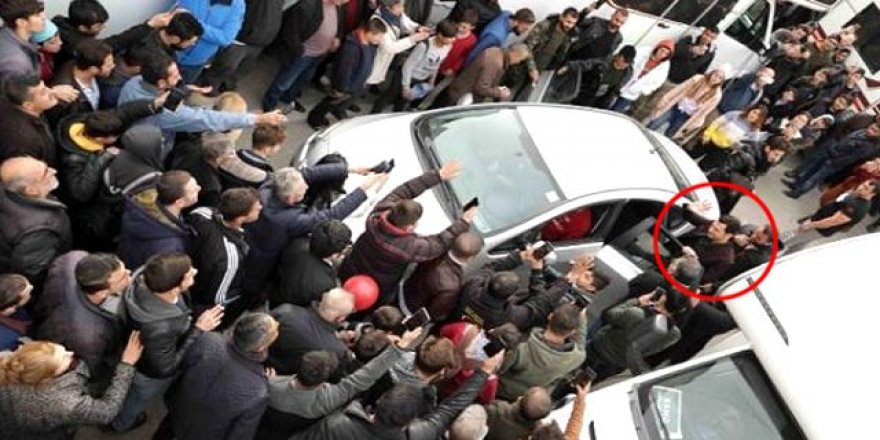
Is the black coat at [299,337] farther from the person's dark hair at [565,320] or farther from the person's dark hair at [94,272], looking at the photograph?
the person's dark hair at [565,320]

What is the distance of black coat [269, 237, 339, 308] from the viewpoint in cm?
434

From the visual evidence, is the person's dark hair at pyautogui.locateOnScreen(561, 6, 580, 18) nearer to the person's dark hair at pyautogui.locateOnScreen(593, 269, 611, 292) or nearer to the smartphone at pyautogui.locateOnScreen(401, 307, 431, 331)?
the person's dark hair at pyautogui.locateOnScreen(593, 269, 611, 292)

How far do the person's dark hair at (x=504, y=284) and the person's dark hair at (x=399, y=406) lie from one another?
3.68 feet

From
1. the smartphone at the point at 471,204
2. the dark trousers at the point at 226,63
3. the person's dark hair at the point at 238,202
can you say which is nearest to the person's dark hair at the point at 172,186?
the person's dark hair at the point at 238,202

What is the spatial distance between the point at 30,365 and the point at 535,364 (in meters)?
2.59

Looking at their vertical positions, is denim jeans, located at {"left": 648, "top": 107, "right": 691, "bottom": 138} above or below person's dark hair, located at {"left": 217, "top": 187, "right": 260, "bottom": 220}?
below

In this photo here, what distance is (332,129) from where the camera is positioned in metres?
5.95

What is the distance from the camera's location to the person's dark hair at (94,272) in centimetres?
349

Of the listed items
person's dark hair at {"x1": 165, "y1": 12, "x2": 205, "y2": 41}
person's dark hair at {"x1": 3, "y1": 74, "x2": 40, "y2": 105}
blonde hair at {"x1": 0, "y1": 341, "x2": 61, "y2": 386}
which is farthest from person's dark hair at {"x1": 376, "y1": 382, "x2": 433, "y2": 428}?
person's dark hair at {"x1": 165, "y1": 12, "x2": 205, "y2": 41}

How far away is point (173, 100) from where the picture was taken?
4.77 m

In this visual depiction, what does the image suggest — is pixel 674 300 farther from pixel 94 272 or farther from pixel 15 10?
pixel 15 10

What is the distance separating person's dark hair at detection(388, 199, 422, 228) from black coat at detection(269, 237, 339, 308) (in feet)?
1.55

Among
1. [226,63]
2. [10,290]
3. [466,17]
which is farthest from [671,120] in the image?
[10,290]

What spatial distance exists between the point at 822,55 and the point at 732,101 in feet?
5.59
